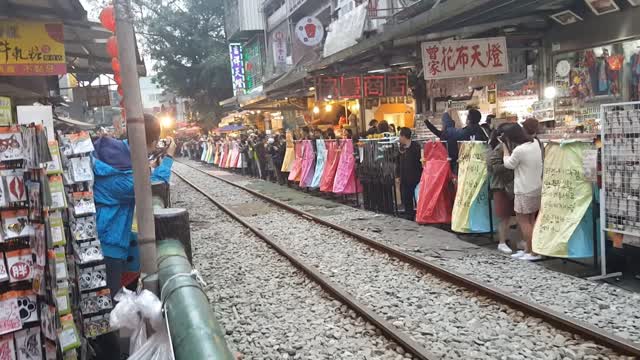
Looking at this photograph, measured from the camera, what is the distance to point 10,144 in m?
3.27

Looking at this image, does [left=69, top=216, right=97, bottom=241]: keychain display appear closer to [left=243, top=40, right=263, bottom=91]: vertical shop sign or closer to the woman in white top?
the woman in white top

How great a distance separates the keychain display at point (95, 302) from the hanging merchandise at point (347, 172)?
9.28 metres

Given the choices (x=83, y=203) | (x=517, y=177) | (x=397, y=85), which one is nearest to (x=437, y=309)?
(x=517, y=177)

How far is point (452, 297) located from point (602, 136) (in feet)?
8.01

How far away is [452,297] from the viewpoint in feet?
19.5

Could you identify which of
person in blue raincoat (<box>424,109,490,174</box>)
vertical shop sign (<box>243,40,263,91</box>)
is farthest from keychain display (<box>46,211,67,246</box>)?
vertical shop sign (<box>243,40,263,91</box>)

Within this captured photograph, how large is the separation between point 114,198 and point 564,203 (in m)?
5.02

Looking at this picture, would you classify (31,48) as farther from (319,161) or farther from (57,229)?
(319,161)

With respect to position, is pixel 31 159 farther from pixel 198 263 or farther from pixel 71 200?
pixel 198 263

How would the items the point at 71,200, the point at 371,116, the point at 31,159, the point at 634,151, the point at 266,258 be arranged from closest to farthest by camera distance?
the point at 31,159, the point at 71,200, the point at 634,151, the point at 266,258, the point at 371,116

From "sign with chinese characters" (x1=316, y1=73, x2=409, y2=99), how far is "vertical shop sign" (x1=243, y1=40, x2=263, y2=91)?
79.7 ft

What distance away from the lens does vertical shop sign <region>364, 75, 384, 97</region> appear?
1540cm

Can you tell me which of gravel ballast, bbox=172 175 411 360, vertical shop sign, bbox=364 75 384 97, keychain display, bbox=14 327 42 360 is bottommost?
gravel ballast, bbox=172 175 411 360

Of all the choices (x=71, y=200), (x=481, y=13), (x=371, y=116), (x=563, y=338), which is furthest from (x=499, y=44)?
(x=371, y=116)
